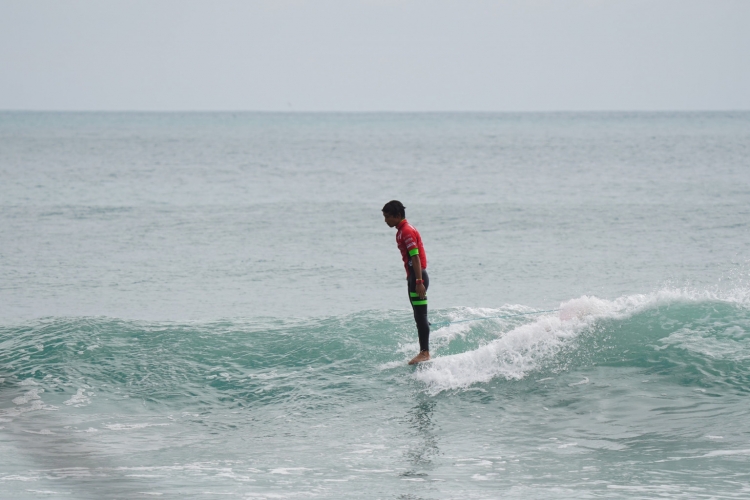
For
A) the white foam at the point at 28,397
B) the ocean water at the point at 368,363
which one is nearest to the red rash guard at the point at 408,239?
the ocean water at the point at 368,363

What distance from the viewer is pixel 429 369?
9344 millimetres

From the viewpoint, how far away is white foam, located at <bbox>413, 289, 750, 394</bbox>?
30.2 feet

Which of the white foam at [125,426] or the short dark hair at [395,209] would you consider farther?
the short dark hair at [395,209]

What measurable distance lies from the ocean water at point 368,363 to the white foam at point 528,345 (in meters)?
0.03

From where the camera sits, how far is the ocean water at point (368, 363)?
22.8 feet

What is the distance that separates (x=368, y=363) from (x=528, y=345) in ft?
6.16

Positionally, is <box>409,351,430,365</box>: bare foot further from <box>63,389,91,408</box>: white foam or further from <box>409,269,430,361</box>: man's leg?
<box>63,389,91,408</box>: white foam

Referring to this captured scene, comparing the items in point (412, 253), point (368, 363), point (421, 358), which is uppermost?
point (412, 253)

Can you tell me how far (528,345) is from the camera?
9.85m

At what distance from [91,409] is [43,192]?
2534cm

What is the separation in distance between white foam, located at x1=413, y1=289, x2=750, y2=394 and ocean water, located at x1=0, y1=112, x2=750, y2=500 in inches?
1.1

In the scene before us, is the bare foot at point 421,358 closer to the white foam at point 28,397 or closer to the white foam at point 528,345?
the white foam at point 528,345

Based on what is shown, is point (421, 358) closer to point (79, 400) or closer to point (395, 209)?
point (395, 209)

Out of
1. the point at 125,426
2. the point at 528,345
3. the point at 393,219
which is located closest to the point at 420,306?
the point at 393,219
